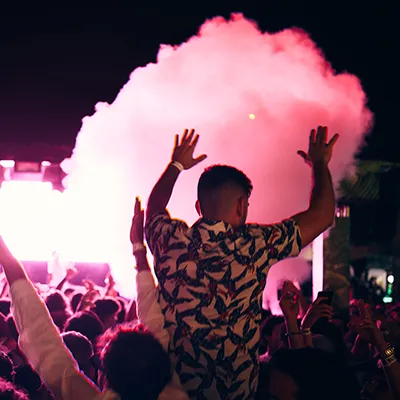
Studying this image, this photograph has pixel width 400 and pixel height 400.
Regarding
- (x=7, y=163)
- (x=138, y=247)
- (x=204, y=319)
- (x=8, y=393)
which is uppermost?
(x=7, y=163)

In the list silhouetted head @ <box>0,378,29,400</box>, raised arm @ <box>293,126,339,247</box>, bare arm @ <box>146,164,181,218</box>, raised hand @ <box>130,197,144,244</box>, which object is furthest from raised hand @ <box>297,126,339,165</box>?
silhouetted head @ <box>0,378,29,400</box>

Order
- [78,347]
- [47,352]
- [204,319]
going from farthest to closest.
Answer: [78,347], [204,319], [47,352]

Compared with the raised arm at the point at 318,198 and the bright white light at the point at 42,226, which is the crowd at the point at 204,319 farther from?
the bright white light at the point at 42,226

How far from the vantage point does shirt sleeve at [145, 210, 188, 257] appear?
7.60ft

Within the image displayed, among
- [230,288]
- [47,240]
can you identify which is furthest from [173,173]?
[47,240]

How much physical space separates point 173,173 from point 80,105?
7954 millimetres

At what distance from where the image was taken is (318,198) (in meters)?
2.38

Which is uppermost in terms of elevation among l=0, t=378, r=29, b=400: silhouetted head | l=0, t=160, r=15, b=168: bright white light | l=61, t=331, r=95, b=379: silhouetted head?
l=0, t=160, r=15, b=168: bright white light

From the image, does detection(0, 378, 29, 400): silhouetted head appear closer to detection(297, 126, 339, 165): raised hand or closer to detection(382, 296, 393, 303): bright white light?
detection(297, 126, 339, 165): raised hand

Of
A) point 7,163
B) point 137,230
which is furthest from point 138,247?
point 7,163

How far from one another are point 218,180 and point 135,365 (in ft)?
2.63

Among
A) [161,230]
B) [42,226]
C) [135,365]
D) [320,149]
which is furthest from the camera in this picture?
[42,226]

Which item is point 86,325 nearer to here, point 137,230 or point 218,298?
point 137,230

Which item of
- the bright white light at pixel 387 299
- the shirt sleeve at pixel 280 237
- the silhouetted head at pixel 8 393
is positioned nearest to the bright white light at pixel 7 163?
the silhouetted head at pixel 8 393
